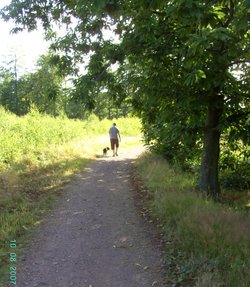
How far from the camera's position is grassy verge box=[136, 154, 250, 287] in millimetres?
4613

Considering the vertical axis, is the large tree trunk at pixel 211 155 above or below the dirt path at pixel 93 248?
above

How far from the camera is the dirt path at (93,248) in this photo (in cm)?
511

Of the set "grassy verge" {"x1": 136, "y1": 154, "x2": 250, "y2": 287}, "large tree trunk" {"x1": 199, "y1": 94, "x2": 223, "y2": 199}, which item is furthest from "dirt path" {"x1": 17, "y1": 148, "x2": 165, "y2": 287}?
"large tree trunk" {"x1": 199, "y1": 94, "x2": 223, "y2": 199}

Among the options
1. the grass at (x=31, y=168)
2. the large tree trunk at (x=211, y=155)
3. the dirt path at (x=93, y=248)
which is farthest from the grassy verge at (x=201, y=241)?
the grass at (x=31, y=168)

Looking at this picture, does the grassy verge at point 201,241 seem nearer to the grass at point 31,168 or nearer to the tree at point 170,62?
the tree at point 170,62

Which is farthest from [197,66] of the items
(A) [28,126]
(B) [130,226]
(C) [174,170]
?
(A) [28,126]

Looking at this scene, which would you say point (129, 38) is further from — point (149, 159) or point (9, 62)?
point (9, 62)

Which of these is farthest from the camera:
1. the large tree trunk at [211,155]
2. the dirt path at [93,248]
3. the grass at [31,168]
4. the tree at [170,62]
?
the large tree trunk at [211,155]

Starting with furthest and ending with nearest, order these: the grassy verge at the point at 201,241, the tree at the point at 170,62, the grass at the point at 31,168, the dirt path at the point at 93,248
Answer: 1. the grass at the point at 31,168
2. the tree at the point at 170,62
3. the dirt path at the point at 93,248
4. the grassy verge at the point at 201,241

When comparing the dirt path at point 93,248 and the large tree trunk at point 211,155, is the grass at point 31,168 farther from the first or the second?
the large tree trunk at point 211,155

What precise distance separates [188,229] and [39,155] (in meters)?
9.72

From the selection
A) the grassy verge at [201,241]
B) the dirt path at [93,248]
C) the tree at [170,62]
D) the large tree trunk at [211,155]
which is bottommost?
the dirt path at [93,248]

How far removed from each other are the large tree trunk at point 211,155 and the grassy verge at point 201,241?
127cm

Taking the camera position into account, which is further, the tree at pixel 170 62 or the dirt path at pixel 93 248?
the tree at pixel 170 62
